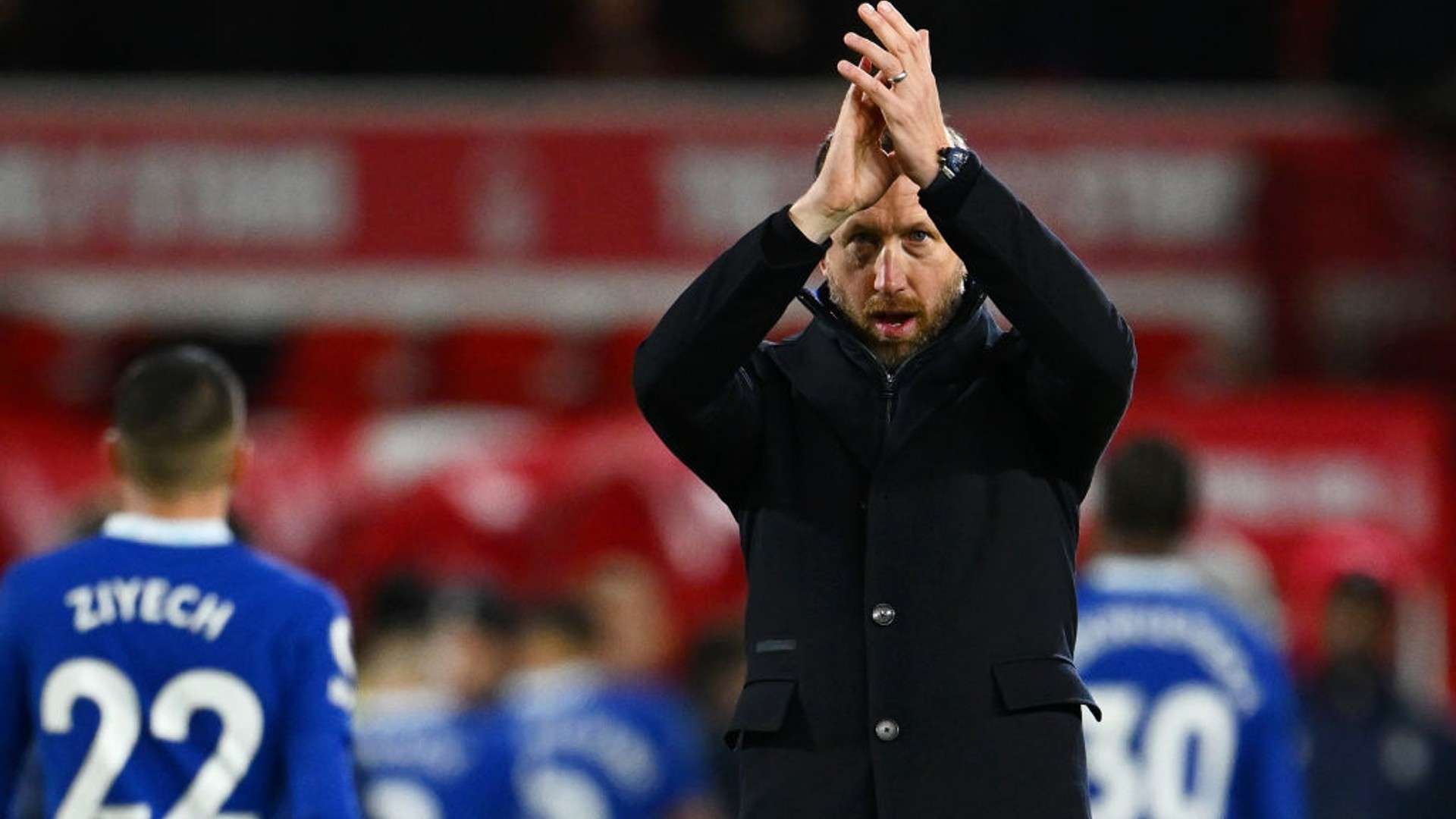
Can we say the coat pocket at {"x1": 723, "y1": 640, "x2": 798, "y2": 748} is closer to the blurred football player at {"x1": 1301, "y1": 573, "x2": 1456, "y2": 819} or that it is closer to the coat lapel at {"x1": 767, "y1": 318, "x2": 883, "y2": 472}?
the coat lapel at {"x1": 767, "y1": 318, "x2": 883, "y2": 472}

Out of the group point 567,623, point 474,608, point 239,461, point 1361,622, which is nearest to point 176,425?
point 239,461

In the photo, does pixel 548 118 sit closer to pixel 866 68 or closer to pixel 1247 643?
pixel 1247 643

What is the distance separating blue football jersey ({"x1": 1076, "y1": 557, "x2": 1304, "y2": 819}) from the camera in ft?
17.6

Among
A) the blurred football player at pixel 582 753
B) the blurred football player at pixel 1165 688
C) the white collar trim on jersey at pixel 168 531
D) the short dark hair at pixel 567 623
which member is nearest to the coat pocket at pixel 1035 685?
the white collar trim on jersey at pixel 168 531

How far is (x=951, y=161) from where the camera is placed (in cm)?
319

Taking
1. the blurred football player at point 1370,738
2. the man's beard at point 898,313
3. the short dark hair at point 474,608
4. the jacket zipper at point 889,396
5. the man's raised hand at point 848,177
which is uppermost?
the man's raised hand at point 848,177

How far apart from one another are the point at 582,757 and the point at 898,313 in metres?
3.58

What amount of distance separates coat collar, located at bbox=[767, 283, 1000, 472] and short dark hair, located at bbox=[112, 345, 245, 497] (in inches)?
56.1

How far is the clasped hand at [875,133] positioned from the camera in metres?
3.17

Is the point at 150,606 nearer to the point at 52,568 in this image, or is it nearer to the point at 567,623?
the point at 52,568

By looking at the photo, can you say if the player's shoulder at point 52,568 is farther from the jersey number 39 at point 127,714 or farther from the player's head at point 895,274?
the player's head at point 895,274

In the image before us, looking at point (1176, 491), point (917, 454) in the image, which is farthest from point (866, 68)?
point (1176, 491)

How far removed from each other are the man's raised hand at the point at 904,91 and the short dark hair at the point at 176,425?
1.70 m

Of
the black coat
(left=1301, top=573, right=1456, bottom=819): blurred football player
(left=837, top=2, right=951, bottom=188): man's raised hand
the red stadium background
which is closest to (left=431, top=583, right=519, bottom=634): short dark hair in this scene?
the red stadium background
